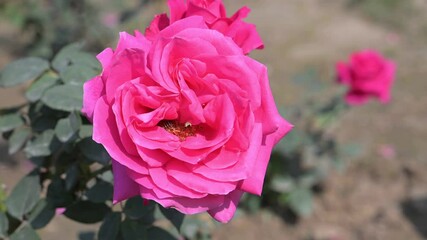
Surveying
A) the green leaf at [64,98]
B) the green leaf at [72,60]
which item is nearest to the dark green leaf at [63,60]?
the green leaf at [72,60]

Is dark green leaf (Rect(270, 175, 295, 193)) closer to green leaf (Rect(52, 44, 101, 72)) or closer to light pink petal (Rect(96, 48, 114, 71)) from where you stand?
green leaf (Rect(52, 44, 101, 72))

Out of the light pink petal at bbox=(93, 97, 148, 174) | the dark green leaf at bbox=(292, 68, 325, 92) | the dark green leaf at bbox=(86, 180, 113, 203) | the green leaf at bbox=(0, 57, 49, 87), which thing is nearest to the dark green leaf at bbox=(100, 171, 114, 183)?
the dark green leaf at bbox=(86, 180, 113, 203)

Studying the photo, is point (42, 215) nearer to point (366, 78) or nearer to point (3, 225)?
point (3, 225)

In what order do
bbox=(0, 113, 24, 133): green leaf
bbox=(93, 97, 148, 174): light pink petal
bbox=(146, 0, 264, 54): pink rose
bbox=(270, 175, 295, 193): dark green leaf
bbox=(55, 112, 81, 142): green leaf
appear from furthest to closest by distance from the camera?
1. bbox=(270, 175, 295, 193): dark green leaf
2. bbox=(0, 113, 24, 133): green leaf
3. bbox=(55, 112, 81, 142): green leaf
4. bbox=(146, 0, 264, 54): pink rose
5. bbox=(93, 97, 148, 174): light pink petal

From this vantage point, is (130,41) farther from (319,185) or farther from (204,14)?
(319,185)

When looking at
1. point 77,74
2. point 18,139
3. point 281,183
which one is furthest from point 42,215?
point 281,183

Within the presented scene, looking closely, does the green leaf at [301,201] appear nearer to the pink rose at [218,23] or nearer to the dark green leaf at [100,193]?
the dark green leaf at [100,193]
